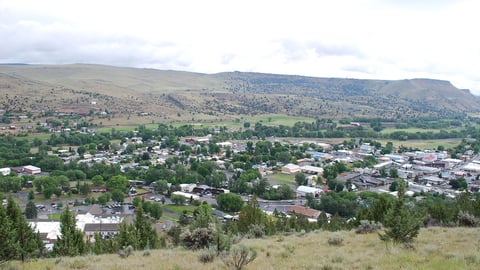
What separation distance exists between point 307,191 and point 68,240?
34.2 metres

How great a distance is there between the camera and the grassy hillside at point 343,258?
812 centimetres

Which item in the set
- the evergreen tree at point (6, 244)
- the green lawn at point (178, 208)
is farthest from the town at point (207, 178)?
the evergreen tree at point (6, 244)

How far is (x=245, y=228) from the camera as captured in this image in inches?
920

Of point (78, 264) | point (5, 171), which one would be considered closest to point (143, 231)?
point (78, 264)

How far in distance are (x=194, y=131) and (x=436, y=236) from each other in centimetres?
8078

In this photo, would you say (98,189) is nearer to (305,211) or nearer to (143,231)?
(305,211)

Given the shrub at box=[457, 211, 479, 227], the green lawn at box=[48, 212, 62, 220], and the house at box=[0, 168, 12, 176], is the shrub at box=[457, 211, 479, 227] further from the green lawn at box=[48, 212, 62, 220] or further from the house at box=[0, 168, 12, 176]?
the house at box=[0, 168, 12, 176]

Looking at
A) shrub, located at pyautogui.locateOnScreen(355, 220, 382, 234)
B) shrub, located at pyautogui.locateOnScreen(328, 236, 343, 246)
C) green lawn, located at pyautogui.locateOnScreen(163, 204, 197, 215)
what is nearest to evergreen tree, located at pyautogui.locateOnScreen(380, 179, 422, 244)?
shrub, located at pyautogui.locateOnScreen(328, 236, 343, 246)

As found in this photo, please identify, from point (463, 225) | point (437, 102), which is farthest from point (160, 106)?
point (437, 102)

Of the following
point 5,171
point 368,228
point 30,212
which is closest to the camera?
point 368,228

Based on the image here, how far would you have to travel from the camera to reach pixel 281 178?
55.2 meters

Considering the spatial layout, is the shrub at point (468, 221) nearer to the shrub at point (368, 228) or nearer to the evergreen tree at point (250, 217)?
the shrub at point (368, 228)

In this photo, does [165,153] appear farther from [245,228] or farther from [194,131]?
[245,228]

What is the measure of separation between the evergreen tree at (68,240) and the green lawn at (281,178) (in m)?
37.6
